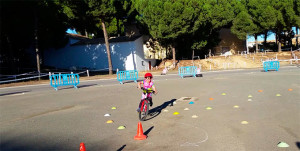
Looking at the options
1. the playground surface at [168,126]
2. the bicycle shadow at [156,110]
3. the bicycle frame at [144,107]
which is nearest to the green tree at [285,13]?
the playground surface at [168,126]

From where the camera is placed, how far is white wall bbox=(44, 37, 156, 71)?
1490 inches

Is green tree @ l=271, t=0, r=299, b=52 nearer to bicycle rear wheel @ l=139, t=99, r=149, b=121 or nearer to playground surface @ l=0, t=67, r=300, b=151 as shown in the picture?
playground surface @ l=0, t=67, r=300, b=151

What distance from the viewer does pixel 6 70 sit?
3412 cm

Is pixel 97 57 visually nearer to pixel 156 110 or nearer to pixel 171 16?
pixel 171 16

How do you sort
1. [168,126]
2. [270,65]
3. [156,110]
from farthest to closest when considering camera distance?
[270,65] < [156,110] < [168,126]

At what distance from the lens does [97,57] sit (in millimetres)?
39875

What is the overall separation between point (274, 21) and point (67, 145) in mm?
41162

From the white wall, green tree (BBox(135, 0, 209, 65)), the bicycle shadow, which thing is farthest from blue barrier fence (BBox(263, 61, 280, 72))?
the white wall

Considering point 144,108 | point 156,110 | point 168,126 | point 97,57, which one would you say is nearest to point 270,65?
point 156,110

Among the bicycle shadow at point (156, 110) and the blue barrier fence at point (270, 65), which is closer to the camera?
the bicycle shadow at point (156, 110)

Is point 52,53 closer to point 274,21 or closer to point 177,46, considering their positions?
point 177,46

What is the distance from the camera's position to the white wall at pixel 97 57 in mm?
37844

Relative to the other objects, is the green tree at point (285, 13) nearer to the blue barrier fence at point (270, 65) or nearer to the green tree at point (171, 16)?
the green tree at point (171, 16)

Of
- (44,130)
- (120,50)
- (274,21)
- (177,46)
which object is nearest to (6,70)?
(120,50)
